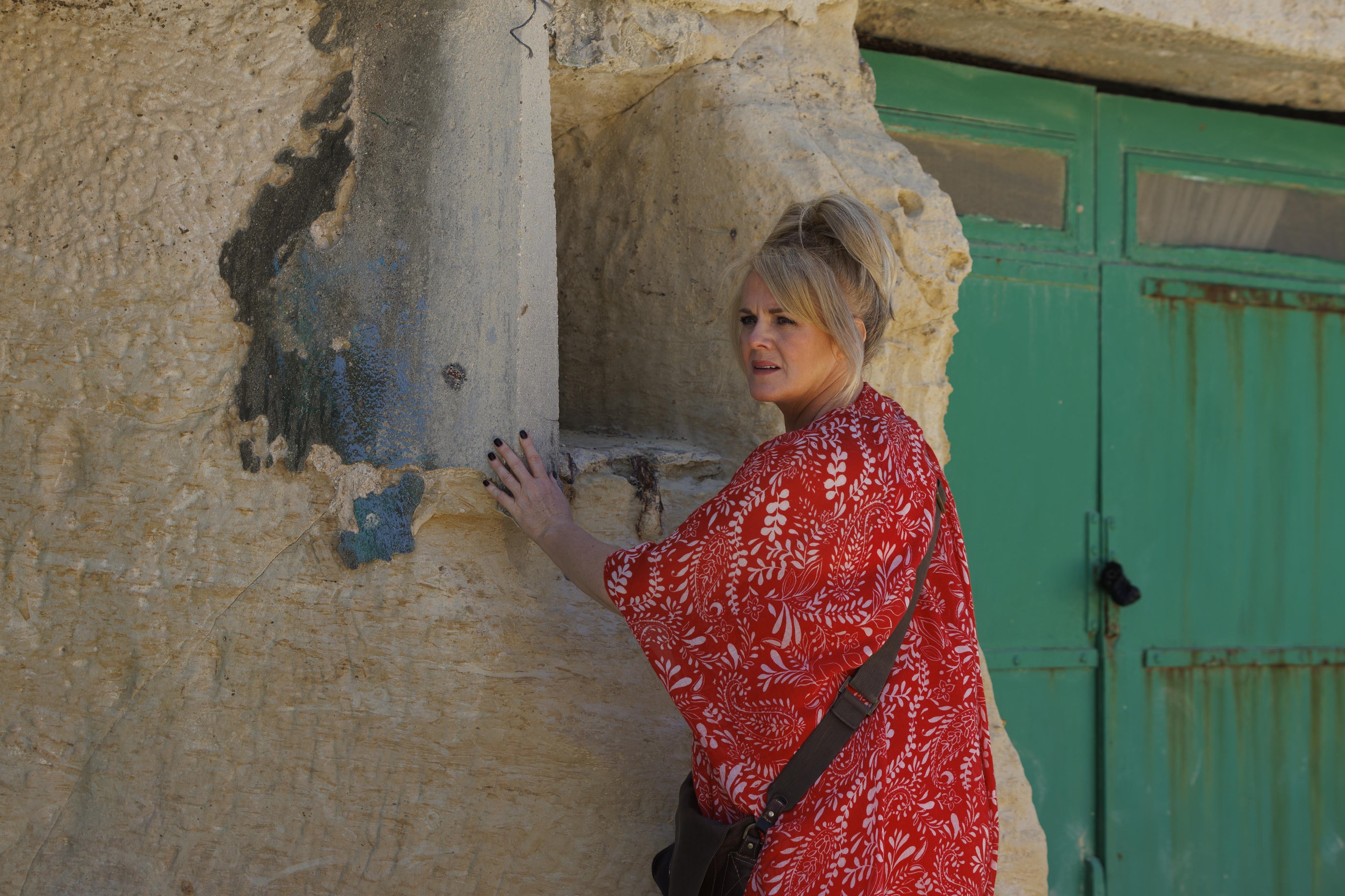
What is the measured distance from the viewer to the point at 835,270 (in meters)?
1.50

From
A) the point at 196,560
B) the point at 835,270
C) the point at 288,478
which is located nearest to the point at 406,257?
the point at 288,478

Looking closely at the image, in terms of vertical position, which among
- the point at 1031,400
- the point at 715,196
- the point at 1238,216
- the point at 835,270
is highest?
the point at 1238,216

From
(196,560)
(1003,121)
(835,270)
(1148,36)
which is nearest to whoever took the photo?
(835,270)

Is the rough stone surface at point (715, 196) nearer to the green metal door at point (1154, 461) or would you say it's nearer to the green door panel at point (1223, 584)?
the green metal door at point (1154, 461)

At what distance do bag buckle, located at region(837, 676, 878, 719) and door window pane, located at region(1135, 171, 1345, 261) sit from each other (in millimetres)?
1958

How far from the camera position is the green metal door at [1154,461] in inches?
106

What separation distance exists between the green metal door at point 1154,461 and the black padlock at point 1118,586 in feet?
0.12

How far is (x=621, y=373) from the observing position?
85.5 inches

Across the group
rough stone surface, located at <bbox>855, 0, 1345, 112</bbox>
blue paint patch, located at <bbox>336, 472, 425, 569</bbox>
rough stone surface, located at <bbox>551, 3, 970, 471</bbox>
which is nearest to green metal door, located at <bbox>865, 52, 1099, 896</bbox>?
rough stone surface, located at <bbox>855, 0, 1345, 112</bbox>

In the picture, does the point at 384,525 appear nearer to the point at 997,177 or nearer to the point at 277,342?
the point at 277,342

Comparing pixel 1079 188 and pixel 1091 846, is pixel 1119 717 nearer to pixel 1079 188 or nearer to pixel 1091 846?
pixel 1091 846

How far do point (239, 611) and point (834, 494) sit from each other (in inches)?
35.2

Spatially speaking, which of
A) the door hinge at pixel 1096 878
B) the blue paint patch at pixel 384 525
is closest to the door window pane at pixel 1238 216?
the door hinge at pixel 1096 878

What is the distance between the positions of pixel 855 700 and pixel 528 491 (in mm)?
562
